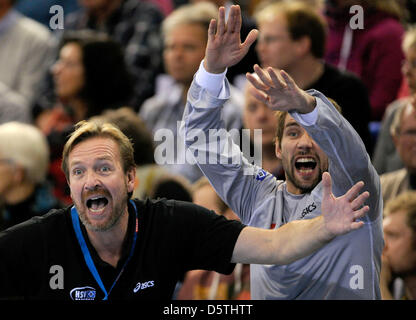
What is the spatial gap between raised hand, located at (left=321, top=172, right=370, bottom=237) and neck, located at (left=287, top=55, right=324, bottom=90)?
0.68 metres

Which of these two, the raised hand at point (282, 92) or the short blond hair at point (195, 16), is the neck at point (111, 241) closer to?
the raised hand at point (282, 92)

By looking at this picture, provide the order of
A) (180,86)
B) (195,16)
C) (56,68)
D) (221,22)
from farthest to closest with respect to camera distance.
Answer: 1. (56,68)
2. (180,86)
3. (195,16)
4. (221,22)

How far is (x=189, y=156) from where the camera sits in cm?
309

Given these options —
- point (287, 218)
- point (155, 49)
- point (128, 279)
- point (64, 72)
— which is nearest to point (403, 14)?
point (155, 49)

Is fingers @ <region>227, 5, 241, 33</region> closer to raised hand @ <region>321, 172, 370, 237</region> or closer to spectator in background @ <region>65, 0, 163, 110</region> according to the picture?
raised hand @ <region>321, 172, 370, 237</region>

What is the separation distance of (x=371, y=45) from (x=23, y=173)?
1627 mm

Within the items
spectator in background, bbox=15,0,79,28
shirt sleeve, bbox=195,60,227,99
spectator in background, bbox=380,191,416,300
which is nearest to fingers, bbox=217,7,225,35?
shirt sleeve, bbox=195,60,227,99

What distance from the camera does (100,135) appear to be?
2785 mm

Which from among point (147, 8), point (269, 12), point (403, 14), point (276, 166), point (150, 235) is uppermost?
point (147, 8)

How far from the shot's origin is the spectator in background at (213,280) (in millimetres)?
3203

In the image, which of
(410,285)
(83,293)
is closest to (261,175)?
(83,293)

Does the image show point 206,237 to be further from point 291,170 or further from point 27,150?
point 27,150
